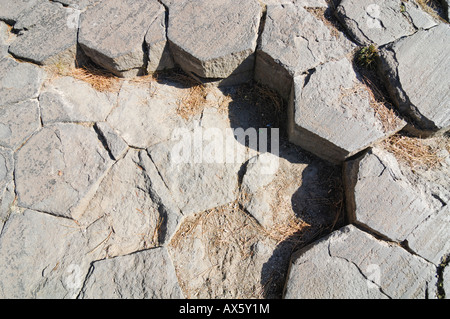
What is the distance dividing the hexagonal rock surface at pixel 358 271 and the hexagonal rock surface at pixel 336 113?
647mm

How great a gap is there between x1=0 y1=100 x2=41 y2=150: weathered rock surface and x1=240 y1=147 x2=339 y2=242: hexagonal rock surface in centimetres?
184

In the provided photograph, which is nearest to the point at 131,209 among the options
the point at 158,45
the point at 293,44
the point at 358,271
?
the point at 158,45

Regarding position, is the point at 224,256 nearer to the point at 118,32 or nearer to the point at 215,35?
the point at 215,35

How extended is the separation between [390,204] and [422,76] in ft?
3.30

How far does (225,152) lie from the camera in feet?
8.42

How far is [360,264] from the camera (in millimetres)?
2074

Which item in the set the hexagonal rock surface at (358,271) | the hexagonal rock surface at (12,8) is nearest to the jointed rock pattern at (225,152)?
the hexagonal rock surface at (358,271)

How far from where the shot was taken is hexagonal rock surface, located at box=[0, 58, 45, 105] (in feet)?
8.96

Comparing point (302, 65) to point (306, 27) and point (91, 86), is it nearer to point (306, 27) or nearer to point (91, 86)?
point (306, 27)

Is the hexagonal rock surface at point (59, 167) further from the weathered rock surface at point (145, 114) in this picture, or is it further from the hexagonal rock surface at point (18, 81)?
the hexagonal rock surface at point (18, 81)

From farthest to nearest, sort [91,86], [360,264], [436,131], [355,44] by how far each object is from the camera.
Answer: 1. [91,86]
2. [355,44]
3. [436,131]
4. [360,264]

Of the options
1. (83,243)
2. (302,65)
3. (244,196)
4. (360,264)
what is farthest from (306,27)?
(83,243)

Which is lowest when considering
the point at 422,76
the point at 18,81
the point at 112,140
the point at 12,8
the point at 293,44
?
the point at 18,81

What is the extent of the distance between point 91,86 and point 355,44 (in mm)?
2267
